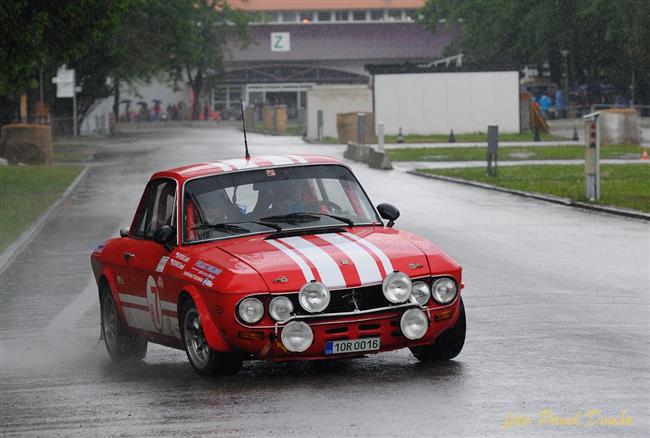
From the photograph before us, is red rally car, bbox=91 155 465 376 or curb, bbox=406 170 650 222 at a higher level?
red rally car, bbox=91 155 465 376

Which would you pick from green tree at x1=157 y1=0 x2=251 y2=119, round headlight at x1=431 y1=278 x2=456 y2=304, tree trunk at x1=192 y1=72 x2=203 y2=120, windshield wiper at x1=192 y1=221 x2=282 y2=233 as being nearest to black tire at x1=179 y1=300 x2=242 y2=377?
windshield wiper at x1=192 y1=221 x2=282 y2=233

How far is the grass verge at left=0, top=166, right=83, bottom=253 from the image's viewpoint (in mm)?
26812

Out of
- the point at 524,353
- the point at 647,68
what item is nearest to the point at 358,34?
the point at 647,68

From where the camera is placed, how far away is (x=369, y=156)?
46.6 meters

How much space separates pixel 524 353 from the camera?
Result: 11.1 m

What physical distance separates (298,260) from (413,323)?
0.86 meters

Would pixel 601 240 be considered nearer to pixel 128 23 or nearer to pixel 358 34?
pixel 128 23

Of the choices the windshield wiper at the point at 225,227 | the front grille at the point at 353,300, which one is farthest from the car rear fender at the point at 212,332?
the windshield wiper at the point at 225,227

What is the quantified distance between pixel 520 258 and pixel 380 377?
9.27 metres

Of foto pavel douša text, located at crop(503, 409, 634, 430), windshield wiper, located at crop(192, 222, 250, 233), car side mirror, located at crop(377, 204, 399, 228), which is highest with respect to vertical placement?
car side mirror, located at crop(377, 204, 399, 228)

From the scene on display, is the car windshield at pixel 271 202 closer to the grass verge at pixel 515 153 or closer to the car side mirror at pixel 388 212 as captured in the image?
the car side mirror at pixel 388 212

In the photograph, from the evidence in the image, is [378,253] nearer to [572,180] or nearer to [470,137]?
[572,180]

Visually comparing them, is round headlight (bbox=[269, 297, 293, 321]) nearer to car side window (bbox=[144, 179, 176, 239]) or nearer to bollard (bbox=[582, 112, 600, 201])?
car side window (bbox=[144, 179, 176, 239])

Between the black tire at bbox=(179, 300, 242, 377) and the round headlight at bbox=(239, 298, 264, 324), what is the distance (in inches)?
15.3
